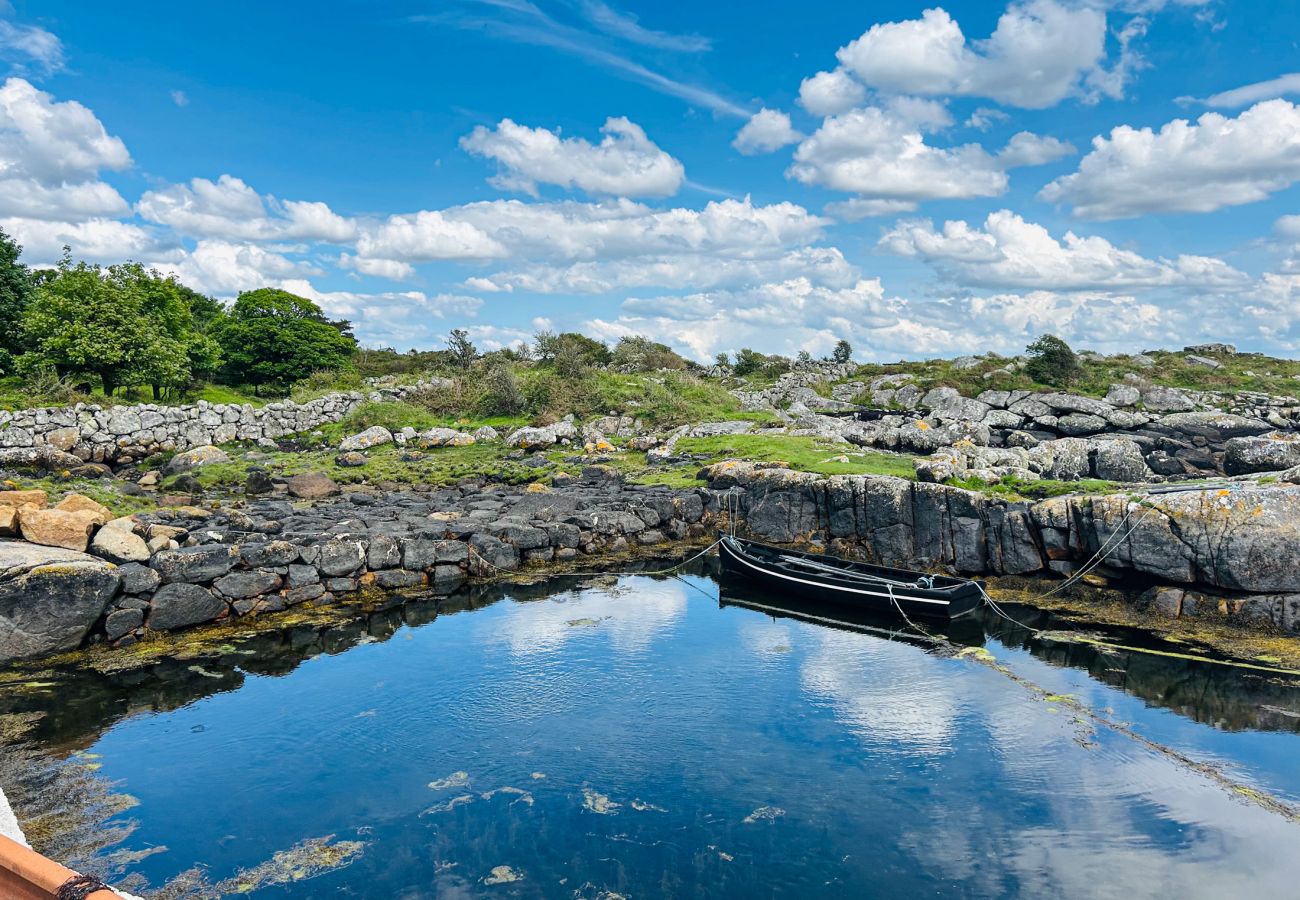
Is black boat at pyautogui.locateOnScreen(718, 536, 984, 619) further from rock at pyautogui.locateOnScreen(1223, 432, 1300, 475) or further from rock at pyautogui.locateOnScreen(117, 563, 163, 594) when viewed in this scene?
rock at pyautogui.locateOnScreen(1223, 432, 1300, 475)

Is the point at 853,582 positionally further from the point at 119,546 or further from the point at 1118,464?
the point at 119,546

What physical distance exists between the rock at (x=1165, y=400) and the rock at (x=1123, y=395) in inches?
24.2

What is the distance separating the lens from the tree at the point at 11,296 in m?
43.4

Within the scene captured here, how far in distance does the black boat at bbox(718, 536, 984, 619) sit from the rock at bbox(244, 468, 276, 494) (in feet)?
64.7

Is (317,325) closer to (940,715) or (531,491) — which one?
(531,491)

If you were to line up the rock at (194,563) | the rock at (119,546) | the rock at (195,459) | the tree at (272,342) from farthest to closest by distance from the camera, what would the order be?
the tree at (272,342) → the rock at (195,459) → the rock at (194,563) → the rock at (119,546)

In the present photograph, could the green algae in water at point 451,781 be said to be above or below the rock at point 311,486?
below

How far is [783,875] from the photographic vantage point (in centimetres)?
1005

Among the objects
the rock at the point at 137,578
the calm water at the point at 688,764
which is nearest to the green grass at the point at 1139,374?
the calm water at the point at 688,764

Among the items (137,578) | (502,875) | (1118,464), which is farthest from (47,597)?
(1118,464)

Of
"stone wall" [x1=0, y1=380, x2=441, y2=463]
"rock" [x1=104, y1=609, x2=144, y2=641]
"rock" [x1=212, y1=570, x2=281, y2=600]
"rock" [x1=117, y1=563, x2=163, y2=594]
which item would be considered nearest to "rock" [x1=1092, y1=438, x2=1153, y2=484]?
"rock" [x1=212, y1=570, x2=281, y2=600]

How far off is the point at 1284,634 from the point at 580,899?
18.5 metres

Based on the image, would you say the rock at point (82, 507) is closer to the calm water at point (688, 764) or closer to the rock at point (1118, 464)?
the calm water at point (688, 764)

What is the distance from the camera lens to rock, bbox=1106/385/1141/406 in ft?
162
